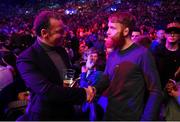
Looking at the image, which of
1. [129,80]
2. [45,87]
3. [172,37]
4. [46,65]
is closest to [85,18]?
[172,37]

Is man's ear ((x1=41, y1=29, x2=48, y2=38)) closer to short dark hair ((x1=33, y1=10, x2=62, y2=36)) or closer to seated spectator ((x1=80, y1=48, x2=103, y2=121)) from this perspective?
short dark hair ((x1=33, y1=10, x2=62, y2=36))

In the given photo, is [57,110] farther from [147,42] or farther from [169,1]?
[169,1]

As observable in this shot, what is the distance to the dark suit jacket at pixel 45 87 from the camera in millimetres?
2928

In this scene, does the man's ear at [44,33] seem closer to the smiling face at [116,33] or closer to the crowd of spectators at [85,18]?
the smiling face at [116,33]

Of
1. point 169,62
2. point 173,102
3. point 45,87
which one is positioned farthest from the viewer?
point 169,62

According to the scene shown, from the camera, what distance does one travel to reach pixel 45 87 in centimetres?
292

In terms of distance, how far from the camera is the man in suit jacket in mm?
2934

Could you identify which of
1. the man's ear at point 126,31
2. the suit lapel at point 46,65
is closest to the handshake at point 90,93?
the suit lapel at point 46,65

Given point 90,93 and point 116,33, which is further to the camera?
point 116,33

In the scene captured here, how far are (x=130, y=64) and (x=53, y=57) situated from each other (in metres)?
0.66

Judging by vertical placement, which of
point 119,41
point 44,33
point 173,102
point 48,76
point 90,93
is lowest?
point 173,102

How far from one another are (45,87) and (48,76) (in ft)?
0.43

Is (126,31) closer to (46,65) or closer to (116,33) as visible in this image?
(116,33)

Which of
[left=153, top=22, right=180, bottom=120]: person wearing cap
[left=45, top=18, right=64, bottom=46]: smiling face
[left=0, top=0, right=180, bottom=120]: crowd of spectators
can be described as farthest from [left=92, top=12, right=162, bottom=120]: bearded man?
[left=0, top=0, right=180, bottom=120]: crowd of spectators
